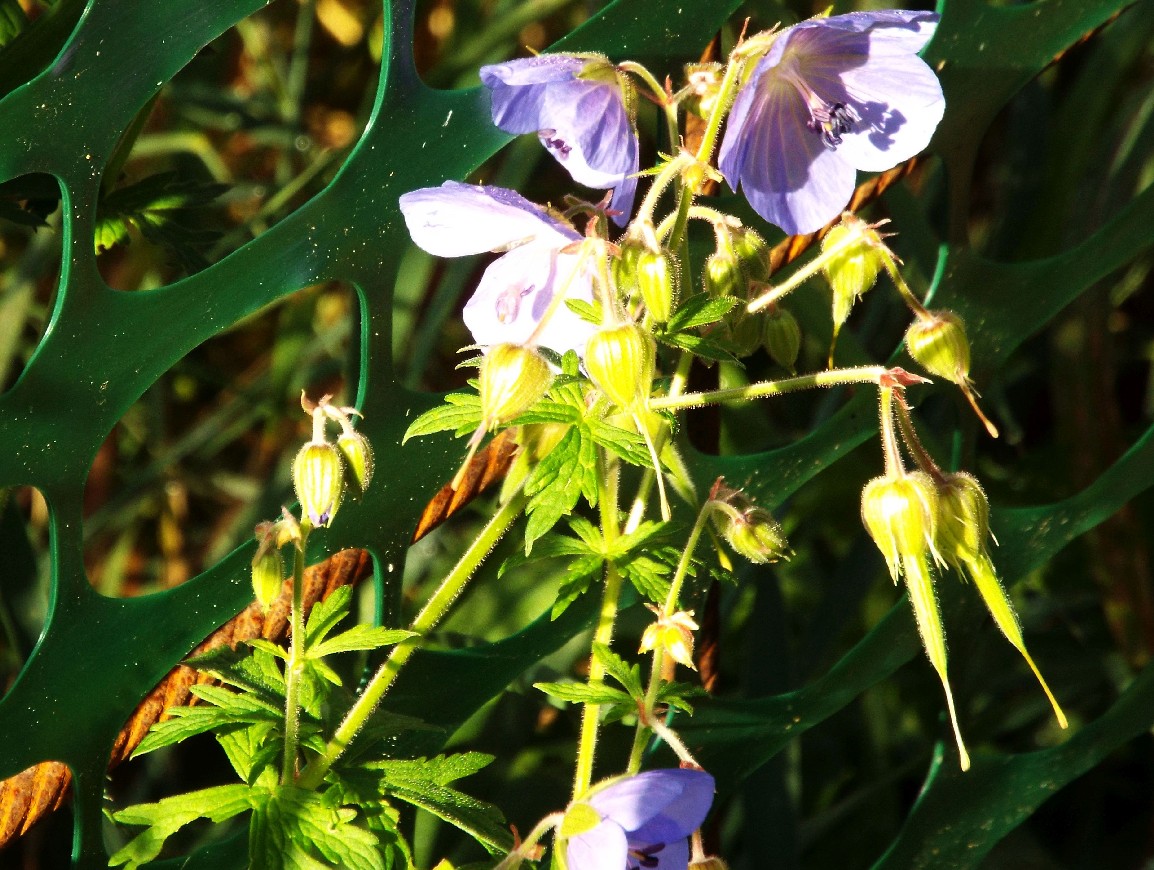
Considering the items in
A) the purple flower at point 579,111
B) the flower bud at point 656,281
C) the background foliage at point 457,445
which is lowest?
the background foliage at point 457,445

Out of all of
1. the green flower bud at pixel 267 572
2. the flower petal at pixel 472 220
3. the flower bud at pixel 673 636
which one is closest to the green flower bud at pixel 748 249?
the flower petal at pixel 472 220

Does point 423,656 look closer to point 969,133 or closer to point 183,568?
point 969,133

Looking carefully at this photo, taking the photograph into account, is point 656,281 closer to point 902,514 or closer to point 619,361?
point 619,361

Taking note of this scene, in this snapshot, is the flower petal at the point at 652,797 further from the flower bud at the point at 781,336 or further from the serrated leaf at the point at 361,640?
the flower bud at the point at 781,336

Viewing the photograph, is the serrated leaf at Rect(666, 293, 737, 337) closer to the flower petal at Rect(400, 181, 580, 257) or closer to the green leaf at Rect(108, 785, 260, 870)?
the flower petal at Rect(400, 181, 580, 257)

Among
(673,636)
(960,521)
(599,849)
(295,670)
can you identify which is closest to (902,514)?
(960,521)

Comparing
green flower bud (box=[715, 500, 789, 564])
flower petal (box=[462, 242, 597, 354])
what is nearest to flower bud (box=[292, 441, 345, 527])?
flower petal (box=[462, 242, 597, 354])

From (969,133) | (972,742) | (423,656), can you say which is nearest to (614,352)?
(423,656)
